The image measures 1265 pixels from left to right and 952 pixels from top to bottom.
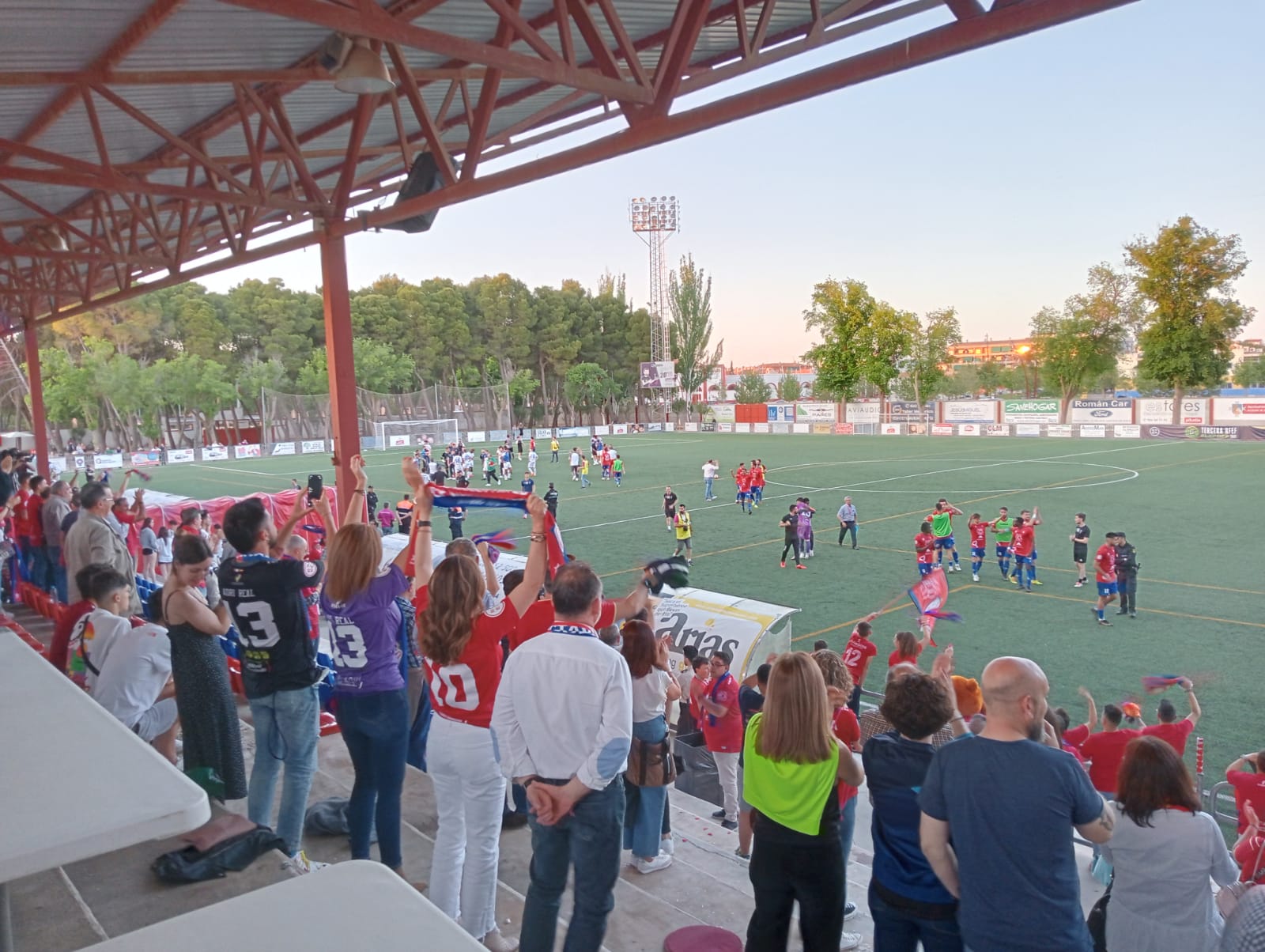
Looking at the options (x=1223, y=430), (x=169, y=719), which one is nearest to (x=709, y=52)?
(x=169, y=719)

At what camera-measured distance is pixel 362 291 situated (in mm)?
69188

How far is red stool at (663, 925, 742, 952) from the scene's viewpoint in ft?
11.5

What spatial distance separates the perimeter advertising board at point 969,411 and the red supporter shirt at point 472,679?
55291 millimetres

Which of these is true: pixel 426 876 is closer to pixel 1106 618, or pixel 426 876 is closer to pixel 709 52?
pixel 709 52

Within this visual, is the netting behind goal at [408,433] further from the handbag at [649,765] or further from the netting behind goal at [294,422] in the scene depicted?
the handbag at [649,765]

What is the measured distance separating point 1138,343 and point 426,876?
61.6m

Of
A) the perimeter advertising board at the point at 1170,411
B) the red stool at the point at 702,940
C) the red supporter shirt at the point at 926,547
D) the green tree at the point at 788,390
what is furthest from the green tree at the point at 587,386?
the red stool at the point at 702,940

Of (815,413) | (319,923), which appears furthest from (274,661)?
(815,413)

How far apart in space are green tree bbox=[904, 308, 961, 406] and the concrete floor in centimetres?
6203

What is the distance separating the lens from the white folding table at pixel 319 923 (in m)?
0.94

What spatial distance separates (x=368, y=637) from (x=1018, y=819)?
252 cm

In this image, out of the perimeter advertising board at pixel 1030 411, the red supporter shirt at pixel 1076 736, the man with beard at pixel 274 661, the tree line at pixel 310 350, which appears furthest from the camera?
the tree line at pixel 310 350

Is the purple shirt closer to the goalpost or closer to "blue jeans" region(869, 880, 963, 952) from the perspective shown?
"blue jeans" region(869, 880, 963, 952)

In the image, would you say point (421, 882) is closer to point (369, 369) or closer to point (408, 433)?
point (408, 433)
